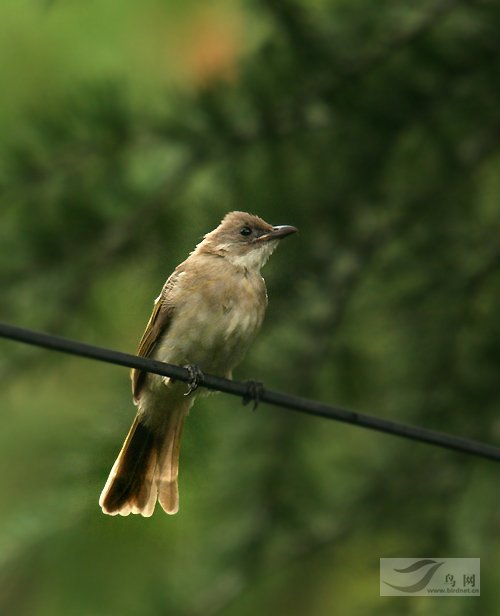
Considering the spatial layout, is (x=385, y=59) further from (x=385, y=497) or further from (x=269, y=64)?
(x=385, y=497)

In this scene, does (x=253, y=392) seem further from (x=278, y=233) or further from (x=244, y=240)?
(x=244, y=240)

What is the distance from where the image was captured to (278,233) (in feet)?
14.3

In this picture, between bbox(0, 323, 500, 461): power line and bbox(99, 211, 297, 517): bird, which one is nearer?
bbox(0, 323, 500, 461): power line

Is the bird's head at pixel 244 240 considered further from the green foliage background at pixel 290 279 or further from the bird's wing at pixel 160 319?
the bird's wing at pixel 160 319

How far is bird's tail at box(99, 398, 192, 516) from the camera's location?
13.6 feet

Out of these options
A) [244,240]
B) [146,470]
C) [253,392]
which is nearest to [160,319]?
[244,240]

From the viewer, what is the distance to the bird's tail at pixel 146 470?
415cm

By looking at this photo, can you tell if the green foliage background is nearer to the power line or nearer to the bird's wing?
the bird's wing

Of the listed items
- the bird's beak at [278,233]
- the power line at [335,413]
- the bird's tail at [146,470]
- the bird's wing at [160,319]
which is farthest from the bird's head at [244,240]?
the power line at [335,413]

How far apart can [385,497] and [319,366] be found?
0.52 meters

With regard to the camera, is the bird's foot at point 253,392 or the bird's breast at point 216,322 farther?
the bird's breast at point 216,322

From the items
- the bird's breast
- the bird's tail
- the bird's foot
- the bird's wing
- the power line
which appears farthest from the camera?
the bird's wing

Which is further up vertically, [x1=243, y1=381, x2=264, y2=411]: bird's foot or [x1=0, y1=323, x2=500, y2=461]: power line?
[x1=243, y1=381, x2=264, y2=411]: bird's foot

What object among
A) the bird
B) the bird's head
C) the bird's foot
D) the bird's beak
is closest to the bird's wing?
the bird
